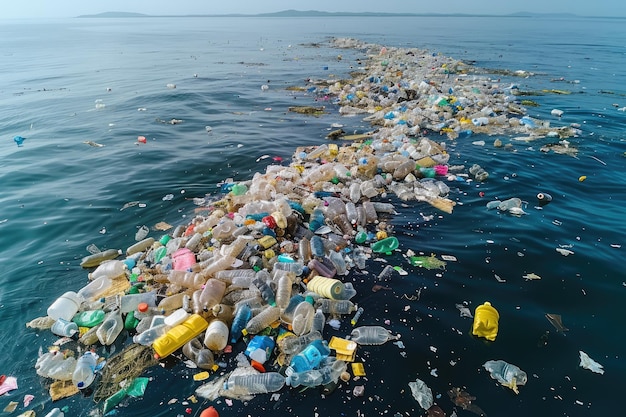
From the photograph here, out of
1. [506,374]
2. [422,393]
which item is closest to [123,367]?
[422,393]

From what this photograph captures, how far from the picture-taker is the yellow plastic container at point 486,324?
3.90m

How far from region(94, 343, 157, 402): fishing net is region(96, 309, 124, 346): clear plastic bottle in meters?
0.26

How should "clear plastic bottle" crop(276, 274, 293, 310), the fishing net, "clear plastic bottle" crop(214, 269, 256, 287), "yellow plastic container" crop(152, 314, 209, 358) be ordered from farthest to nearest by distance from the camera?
"clear plastic bottle" crop(214, 269, 256, 287), "clear plastic bottle" crop(276, 274, 293, 310), "yellow plastic container" crop(152, 314, 209, 358), the fishing net

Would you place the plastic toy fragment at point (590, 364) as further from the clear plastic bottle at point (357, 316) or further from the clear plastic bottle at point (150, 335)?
the clear plastic bottle at point (150, 335)

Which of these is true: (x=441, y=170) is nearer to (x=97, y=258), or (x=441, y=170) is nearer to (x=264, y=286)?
(x=264, y=286)

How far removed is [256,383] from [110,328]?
1980 mm

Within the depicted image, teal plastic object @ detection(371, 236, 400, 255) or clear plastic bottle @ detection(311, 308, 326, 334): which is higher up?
teal plastic object @ detection(371, 236, 400, 255)

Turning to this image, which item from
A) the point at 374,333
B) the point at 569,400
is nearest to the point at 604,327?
the point at 569,400

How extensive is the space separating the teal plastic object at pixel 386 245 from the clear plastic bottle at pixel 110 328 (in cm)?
360

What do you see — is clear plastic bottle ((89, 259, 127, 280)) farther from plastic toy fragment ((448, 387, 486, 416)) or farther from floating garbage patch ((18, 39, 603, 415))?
plastic toy fragment ((448, 387, 486, 416))

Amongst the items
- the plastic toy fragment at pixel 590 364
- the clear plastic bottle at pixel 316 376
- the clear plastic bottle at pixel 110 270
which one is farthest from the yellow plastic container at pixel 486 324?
the clear plastic bottle at pixel 110 270

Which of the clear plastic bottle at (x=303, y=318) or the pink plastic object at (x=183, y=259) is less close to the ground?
the pink plastic object at (x=183, y=259)

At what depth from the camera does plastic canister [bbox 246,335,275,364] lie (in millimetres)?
3660

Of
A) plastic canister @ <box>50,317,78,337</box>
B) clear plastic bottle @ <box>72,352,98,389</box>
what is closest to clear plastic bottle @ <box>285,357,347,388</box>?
clear plastic bottle @ <box>72,352,98,389</box>
